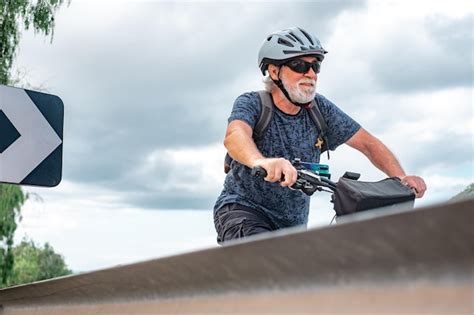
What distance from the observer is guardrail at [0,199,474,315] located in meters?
1.72

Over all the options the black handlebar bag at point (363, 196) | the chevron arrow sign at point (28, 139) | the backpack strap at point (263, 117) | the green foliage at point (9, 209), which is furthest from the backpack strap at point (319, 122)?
the green foliage at point (9, 209)

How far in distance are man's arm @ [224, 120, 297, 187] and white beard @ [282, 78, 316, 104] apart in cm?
31

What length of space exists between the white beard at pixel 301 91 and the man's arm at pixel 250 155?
312 mm

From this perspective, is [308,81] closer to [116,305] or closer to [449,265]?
[116,305]

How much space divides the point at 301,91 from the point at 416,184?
80 centimetres

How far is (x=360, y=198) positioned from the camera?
4.53 m

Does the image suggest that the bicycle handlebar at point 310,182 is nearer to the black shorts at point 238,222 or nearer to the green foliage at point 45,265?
the black shorts at point 238,222

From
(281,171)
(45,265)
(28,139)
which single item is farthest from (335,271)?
(45,265)

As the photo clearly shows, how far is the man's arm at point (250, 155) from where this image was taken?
4.45 metres

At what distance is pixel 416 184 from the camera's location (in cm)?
516

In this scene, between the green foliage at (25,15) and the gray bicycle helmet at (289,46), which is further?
the green foliage at (25,15)

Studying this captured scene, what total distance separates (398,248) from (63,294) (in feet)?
7.61

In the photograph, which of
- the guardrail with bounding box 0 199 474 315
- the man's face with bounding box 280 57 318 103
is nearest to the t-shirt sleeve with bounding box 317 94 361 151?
the man's face with bounding box 280 57 318 103

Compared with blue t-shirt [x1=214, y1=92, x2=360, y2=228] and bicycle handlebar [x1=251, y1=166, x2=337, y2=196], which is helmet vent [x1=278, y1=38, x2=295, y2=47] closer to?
blue t-shirt [x1=214, y1=92, x2=360, y2=228]
